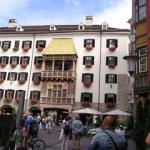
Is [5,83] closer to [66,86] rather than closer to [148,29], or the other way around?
[66,86]

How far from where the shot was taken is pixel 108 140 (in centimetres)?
596

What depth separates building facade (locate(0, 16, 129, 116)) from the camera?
5106 cm

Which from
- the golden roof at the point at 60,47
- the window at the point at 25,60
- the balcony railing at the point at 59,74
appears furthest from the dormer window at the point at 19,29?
the balcony railing at the point at 59,74

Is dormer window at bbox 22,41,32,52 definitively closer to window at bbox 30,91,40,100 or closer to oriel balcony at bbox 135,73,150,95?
window at bbox 30,91,40,100

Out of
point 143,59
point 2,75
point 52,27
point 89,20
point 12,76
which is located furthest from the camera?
point 89,20

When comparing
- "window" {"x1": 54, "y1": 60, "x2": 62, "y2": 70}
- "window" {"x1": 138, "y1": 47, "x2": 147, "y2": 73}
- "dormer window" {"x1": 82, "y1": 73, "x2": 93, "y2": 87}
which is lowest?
"window" {"x1": 138, "y1": 47, "x2": 147, "y2": 73}

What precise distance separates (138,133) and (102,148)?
338 inches

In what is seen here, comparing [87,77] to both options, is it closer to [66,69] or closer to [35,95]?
[66,69]

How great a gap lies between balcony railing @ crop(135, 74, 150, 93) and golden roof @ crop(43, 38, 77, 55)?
3133 centimetres

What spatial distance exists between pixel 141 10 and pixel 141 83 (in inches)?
214

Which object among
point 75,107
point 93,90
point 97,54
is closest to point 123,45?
point 97,54

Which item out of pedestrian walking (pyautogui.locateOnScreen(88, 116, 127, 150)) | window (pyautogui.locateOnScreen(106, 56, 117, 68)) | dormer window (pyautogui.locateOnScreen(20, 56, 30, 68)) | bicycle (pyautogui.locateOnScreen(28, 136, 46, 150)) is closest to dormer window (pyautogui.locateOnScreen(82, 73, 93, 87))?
window (pyautogui.locateOnScreen(106, 56, 117, 68))

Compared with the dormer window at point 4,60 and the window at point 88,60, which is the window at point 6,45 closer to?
the dormer window at point 4,60

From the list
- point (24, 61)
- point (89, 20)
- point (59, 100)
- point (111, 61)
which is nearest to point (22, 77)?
point (24, 61)
